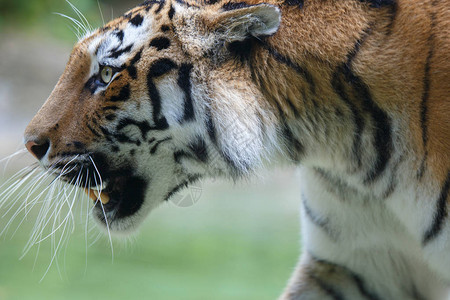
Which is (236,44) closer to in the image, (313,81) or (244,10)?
(244,10)

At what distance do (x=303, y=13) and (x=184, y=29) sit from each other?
0.34 meters

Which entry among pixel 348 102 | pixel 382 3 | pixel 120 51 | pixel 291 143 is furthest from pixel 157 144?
pixel 382 3

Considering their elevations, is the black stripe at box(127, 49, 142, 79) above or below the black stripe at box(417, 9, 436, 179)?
above

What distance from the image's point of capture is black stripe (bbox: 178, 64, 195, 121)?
6.52 ft

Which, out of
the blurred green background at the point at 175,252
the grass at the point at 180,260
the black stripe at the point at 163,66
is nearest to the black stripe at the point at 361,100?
the blurred green background at the point at 175,252

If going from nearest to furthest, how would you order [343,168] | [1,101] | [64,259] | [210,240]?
[343,168] → [64,259] → [210,240] → [1,101]

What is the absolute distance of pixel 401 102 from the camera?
197cm

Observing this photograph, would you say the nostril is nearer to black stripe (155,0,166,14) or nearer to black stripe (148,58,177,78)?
black stripe (148,58,177,78)

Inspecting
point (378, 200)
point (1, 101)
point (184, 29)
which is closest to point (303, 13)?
point (184, 29)

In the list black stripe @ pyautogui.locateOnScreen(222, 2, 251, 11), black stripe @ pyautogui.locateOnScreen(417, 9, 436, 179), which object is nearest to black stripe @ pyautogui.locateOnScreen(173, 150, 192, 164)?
black stripe @ pyautogui.locateOnScreen(222, 2, 251, 11)

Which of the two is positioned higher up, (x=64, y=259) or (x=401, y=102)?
(x=401, y=102)

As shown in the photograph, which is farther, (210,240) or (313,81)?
(210,240)

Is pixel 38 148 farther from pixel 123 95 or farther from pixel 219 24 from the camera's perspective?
pixel 219 24

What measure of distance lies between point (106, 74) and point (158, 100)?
168 millimetres
